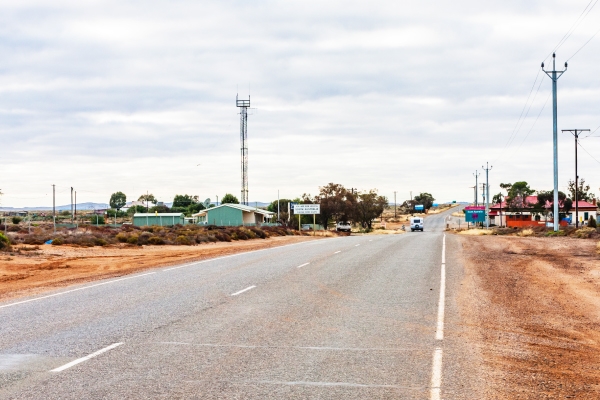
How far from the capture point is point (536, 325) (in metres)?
12.7

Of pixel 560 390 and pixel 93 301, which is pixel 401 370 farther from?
pixel 93 301

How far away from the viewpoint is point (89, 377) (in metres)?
8.21

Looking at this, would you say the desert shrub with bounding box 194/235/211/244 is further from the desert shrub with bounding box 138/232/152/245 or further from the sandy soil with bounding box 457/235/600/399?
the sandy soil with bounding box 457/235/600/399

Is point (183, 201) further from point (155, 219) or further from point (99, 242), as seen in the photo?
point (99, 242)

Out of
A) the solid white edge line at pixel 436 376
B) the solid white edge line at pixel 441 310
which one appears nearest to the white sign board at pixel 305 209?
the solid white edge line at pixel 441 310

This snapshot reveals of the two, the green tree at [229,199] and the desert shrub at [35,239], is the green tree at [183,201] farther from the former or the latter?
the desert shrub at [35,239]

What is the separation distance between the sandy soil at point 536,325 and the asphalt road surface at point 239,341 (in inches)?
17.9

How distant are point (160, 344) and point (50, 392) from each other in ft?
9.27

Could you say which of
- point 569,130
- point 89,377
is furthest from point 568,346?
point 569,130

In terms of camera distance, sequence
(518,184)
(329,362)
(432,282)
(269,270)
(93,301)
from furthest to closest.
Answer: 1. (518,184)
2. (269,270)
3. (432,282)
4. (93,301)
5. (329,362)

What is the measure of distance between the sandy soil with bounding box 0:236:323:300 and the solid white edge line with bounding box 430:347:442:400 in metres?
11.9

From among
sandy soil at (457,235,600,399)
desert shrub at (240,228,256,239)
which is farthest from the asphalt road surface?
desert shrub at (240,228,256,239)

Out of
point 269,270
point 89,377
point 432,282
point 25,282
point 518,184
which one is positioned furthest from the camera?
point 518,184

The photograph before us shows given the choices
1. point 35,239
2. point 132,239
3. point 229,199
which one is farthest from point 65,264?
point 229,199
